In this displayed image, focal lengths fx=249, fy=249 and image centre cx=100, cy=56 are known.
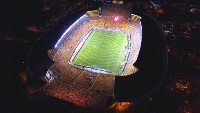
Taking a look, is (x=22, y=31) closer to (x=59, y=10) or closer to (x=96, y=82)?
(x=59, y=10)

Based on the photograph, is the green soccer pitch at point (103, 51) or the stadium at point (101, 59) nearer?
the stadium at point (101, 59)

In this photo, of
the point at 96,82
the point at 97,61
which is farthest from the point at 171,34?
the point at 96,82

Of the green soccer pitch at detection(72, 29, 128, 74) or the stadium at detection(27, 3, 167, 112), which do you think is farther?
the green soccer pitch at detection(72, 29, 128, 74)

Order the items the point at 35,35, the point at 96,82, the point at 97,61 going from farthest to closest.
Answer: the point at 35,35 < the point at 97,61 < the point at 96,82

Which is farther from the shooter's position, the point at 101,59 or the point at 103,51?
the point at 103,51
